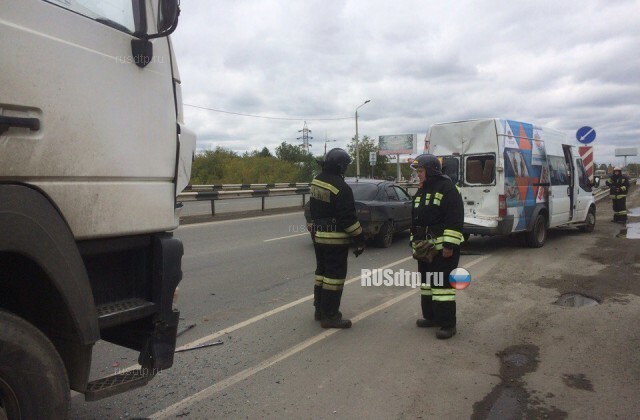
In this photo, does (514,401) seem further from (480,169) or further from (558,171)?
(558,171)

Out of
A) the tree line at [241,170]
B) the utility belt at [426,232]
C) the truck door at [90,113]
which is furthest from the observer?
the tree line at [241,170]

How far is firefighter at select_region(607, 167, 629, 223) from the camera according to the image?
48.2ft

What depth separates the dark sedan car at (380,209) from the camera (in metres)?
10.5

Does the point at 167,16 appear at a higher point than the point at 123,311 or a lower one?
higher

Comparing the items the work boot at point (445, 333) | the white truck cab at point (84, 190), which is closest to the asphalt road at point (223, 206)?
the work boot at point (445, 333)

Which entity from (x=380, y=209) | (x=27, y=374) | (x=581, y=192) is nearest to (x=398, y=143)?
(x=581, y=192)

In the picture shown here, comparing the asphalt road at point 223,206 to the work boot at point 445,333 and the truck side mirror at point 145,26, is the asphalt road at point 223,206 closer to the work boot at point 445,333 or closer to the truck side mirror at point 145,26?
the work boot at point 445,333

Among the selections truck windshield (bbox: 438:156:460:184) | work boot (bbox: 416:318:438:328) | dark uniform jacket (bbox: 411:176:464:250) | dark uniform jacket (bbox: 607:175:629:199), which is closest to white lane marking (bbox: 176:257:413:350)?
work boot (bbox: 416:318:438:328)

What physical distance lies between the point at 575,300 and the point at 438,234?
2.53m

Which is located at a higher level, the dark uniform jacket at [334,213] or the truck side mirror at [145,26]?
the truck side mirror at [145,26]

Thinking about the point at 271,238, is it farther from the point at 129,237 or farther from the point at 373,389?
the point at 129,237

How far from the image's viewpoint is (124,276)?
8.95 feet

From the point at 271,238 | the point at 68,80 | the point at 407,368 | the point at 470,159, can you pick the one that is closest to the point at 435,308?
the point at 407,368

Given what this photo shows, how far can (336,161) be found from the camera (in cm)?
529
